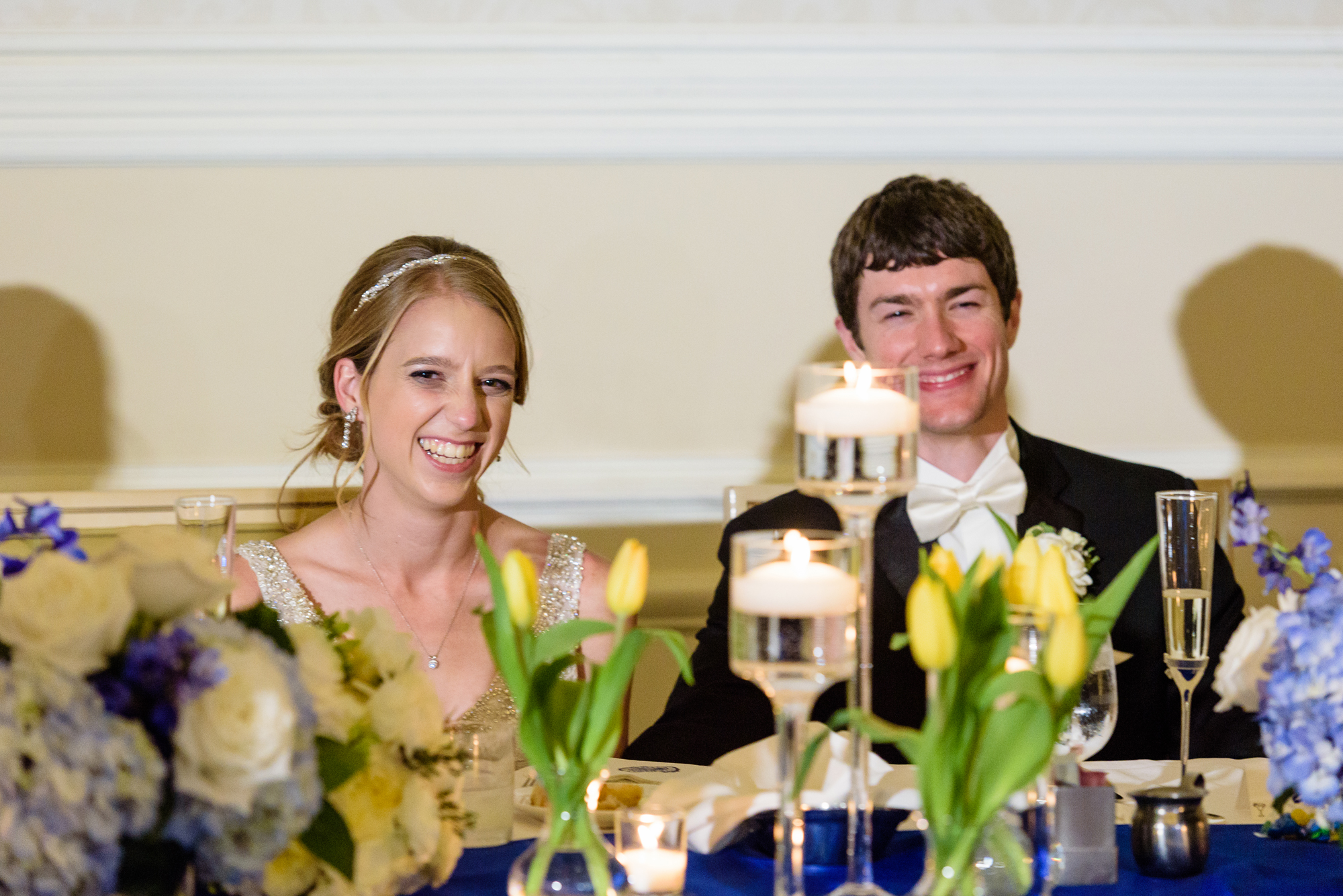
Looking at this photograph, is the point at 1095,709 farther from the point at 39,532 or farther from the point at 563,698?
the point at 39,532

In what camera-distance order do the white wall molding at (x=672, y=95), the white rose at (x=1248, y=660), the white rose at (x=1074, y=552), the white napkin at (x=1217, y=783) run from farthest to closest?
the white wall molding at (x=672, y=95) → the white rose at (x=1074, y=552) → the white napkin at (x=1217, y=783) → the white rose at (x=1248, y=660)

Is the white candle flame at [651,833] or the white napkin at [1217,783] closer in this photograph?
the white candle flame at [651,833]

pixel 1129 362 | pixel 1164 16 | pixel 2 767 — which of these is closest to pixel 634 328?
pixel 1129 362

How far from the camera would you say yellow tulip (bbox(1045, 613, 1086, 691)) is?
961mm

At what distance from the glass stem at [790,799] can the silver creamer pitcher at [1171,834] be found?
1.31ft

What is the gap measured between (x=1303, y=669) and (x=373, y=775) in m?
0.81

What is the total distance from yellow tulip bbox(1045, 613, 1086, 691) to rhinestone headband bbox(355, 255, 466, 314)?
5.57 feet

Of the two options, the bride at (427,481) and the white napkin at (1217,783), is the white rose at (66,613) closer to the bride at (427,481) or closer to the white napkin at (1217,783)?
the white napkin at (1217,783)

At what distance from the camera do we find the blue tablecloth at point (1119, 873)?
4.02 feet

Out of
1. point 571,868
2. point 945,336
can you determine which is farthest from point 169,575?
point 945,336

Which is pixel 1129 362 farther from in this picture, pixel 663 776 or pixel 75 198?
pixel 75 198

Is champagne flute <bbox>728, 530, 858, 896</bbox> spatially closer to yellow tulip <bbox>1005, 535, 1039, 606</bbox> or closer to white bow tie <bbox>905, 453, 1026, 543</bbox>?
yellow tulip <bbox>1005, 535, 1039, 606</bbox>

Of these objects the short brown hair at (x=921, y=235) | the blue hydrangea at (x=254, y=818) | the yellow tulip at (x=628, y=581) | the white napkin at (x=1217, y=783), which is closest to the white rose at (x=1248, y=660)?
the white napkin at (x=1217, y=783)

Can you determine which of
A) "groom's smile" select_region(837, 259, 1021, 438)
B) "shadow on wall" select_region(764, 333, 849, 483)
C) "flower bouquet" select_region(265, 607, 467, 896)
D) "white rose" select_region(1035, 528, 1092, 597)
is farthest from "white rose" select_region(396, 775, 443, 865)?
"shadow on wall" select_region(764, 333, 849, 483)
